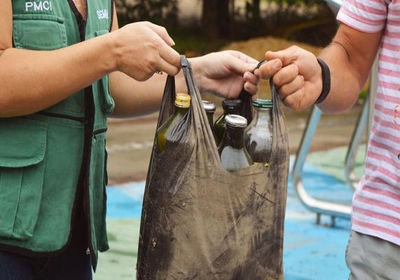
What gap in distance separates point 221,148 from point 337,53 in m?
0.64

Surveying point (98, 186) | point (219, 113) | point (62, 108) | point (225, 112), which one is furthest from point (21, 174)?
point (219, 113)

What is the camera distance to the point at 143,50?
1.79 metres

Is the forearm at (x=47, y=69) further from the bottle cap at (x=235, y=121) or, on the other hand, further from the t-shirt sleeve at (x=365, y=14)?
the t-shirt sleeve at (x=365, y=14)

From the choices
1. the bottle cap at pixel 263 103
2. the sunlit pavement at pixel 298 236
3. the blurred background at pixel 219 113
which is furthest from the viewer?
the blurred background at pixel 219 113

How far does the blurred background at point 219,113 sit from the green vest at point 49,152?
74cm

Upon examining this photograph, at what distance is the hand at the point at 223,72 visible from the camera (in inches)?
81.9

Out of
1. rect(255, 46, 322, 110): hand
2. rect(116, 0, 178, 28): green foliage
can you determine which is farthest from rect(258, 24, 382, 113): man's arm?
rect(116, 0, 178, 28): green foliage

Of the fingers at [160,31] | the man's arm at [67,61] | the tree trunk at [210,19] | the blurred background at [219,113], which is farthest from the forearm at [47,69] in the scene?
the tree trunk at [210,19]

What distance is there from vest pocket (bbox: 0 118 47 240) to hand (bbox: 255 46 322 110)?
56 cm

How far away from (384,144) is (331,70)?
0.27m

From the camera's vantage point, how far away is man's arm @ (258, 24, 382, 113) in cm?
196

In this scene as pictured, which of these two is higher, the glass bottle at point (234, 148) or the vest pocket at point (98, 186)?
the glass bottle at point (234, 148)

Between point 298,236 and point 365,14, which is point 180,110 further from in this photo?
point 298,236

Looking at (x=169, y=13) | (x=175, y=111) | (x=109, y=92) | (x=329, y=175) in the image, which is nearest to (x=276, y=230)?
(x=175, y=111)
